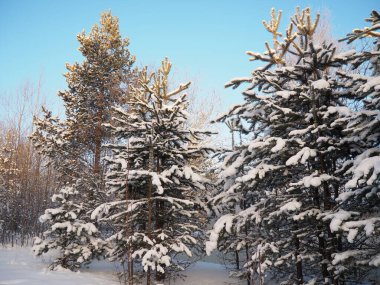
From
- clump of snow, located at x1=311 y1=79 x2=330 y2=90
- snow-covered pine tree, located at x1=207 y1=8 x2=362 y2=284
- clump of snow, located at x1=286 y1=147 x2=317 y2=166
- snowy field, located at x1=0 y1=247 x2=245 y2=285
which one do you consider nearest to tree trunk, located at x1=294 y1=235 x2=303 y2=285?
snow-covered pine tree, located at x1=207 y1=8 x2=362 y2=284

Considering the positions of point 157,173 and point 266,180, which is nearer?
point 266,180

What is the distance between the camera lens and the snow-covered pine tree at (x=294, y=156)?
17.6ft

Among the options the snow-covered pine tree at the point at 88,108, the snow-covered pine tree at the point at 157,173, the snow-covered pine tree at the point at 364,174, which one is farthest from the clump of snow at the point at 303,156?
the snow-covered pine tree at the point at 88,108

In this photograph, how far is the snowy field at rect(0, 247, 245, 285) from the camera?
658 cm

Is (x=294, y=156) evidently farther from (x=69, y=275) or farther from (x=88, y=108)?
(x=88, y=108)

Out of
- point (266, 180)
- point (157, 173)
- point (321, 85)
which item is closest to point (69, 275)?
point (157, 173)

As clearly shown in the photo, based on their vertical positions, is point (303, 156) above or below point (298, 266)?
above

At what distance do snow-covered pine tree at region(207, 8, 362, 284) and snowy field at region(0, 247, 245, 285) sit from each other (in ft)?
9.88

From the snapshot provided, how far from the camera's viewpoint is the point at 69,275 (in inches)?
313

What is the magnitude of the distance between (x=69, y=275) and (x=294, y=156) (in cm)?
707

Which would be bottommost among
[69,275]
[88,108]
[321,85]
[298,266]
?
[69,275]

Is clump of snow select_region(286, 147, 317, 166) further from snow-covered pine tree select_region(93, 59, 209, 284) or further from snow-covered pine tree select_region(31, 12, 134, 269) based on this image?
snow-covered pine tree select_region(31, 12, 134, 269)

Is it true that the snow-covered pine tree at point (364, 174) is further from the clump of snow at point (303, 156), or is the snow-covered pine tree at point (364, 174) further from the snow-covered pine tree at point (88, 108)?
the snow-covered pine tree at point (88, 108)

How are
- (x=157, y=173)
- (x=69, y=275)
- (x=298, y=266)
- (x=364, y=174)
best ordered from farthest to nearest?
(x=69, y=275), (x=157, y=173), (x=298, y=266), (x=364, y=174)
